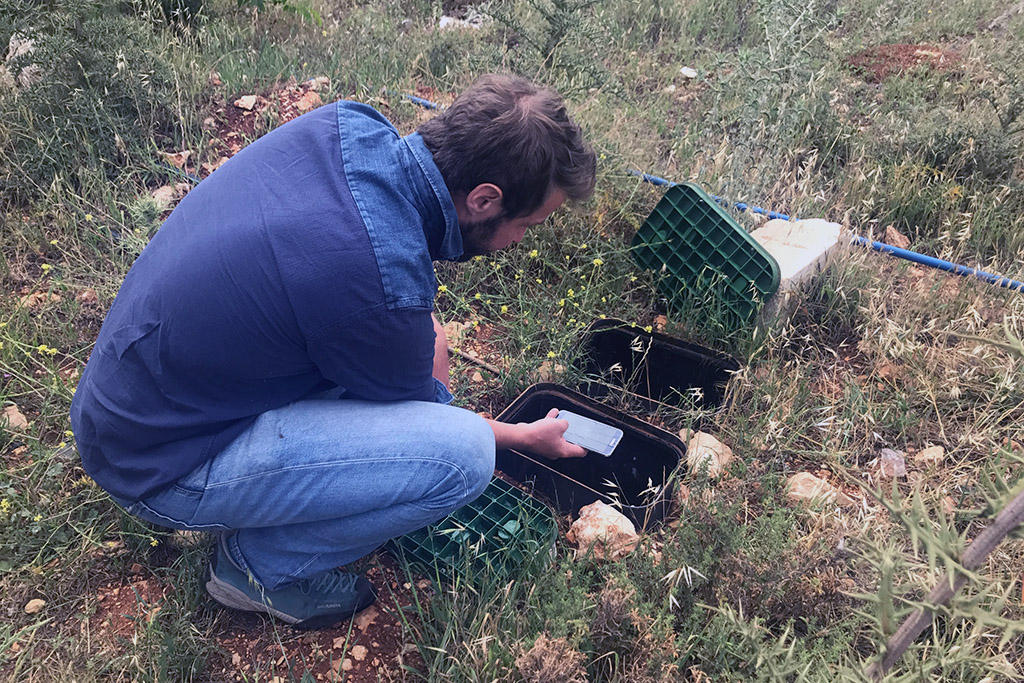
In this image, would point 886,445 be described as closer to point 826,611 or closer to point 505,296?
point 826,611

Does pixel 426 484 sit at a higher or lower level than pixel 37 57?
lower

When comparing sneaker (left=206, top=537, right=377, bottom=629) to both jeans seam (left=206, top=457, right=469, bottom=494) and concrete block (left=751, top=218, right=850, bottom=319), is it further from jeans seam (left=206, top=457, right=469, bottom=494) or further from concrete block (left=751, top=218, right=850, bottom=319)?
concrete block (left=751, top=218, right=850, bottom=319)

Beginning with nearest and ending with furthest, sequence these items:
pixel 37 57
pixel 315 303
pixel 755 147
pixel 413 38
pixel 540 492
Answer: pixel 315 303 → pixel 540 492 → pixel 37 57 → pixel 755 147 → pixel 413 38

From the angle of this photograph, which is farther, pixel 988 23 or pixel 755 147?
pixel 988 23

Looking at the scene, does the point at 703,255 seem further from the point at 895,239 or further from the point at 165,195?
the point at 165,195

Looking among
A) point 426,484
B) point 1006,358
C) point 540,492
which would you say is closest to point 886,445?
point 1006,358

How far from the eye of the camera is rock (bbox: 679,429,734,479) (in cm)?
239

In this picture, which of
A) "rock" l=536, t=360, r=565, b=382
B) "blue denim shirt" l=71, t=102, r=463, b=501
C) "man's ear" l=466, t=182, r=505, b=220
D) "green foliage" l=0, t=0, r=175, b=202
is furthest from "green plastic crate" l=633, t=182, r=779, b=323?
"green foliage" l=0, t=0, r=175, b=202

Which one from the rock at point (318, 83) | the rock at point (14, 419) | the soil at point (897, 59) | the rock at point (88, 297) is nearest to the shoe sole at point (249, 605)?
the rock at point (14, 419)

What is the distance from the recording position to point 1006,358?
9.35 feet

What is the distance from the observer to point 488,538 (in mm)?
2230

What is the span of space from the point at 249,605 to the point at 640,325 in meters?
1.86

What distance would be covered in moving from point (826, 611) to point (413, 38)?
4.45 metres

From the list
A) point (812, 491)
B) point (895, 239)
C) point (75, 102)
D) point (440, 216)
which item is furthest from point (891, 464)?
point (75, 102)
